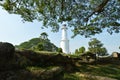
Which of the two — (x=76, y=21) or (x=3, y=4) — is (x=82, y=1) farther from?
(x=3, y=4)

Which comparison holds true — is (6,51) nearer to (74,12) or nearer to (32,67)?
(32,67)

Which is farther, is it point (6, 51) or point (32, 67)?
point (32, 67)

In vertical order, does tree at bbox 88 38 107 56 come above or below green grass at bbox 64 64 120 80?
above

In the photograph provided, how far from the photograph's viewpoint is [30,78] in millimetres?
12516

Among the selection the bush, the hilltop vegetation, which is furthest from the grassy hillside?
the hilltop vegetation

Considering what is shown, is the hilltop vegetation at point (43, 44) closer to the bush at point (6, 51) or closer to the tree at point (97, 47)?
the tree at point (97, 47)

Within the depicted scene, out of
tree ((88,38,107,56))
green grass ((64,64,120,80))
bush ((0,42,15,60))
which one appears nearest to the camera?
bush ((0,42,15,60))

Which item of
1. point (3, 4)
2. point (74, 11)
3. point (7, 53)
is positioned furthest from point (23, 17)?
point (7, 53)

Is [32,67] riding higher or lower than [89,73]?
higher

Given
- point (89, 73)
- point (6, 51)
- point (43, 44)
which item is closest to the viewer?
point (6, 51)

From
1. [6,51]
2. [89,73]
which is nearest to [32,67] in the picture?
[6,51]

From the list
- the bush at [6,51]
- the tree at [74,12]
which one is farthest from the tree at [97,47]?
the bush at [6,51]

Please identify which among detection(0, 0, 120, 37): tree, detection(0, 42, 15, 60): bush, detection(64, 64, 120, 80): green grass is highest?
detection(0, 0, 120, 37): tree

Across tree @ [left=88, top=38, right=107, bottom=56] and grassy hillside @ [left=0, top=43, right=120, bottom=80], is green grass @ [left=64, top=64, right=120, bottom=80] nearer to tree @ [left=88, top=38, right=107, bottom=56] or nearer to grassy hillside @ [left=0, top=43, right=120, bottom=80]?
grassy hillside @ [left=0, top=43, right=120, bottom=80]
